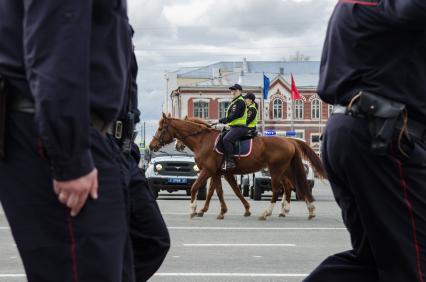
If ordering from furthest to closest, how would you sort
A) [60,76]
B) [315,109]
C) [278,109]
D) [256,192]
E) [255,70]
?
[255,70] < [278,109] < [315,109] < [256,192] < [60,76]

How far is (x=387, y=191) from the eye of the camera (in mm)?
3879

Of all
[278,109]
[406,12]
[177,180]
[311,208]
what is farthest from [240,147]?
[278,109]

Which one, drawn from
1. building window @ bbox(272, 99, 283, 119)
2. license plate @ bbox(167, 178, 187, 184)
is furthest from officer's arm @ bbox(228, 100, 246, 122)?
building window @ bbox(272, 99, 283, 119)

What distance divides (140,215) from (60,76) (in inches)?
52.2

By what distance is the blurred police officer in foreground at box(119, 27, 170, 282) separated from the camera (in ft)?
13.2

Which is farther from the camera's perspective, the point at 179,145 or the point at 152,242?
the point at 179,145

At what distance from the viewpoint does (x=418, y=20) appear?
3621 mm

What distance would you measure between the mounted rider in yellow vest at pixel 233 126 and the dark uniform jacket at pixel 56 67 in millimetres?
13482

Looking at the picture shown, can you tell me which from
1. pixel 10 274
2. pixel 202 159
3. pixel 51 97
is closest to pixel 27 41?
pixel 51 97

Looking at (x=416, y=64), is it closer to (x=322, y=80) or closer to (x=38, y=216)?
(x=322, y=80)

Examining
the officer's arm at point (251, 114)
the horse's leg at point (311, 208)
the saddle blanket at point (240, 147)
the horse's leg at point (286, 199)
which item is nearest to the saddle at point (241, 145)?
the saddle blanket at point (240, 147)

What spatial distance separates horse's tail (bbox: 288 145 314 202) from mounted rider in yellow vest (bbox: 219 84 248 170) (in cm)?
110

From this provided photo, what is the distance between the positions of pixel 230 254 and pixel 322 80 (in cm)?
576

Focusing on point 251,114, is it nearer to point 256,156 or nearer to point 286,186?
point 256,156
